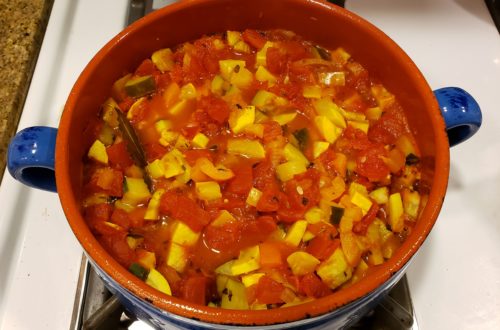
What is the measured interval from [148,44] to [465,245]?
A: 2.16 feet

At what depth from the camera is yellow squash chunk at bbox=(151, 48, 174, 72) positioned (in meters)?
0.92

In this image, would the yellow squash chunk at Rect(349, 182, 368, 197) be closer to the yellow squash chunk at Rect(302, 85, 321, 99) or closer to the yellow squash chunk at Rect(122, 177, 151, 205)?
the yellow squash chunk at Rect(302, 85, 321, 99)

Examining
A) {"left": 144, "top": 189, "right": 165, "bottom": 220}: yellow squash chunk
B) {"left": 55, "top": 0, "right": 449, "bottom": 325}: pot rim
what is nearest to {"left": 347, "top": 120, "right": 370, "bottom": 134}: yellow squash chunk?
{"left": 55, "top": 0, "right": 449, "bottom": 325}: pot rim

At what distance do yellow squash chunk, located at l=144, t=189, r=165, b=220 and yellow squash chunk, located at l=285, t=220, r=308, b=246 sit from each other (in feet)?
0.63

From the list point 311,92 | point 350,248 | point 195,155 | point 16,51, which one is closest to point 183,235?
point 195,155

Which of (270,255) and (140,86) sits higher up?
(140,86)

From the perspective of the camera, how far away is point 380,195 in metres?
0.79

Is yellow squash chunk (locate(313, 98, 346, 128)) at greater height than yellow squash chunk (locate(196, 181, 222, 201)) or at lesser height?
greater

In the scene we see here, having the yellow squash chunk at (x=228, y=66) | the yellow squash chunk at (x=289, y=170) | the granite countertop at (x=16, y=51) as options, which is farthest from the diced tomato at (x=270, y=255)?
the granite countertop at (x=16, y=51)

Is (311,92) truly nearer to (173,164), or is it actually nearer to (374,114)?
(374,114)

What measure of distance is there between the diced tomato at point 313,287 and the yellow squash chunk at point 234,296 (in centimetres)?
8

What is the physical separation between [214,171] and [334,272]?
23cm

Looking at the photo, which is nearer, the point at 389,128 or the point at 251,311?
the point at 251,311

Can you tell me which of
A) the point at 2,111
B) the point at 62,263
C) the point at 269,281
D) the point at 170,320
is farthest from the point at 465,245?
the point at 2,111
